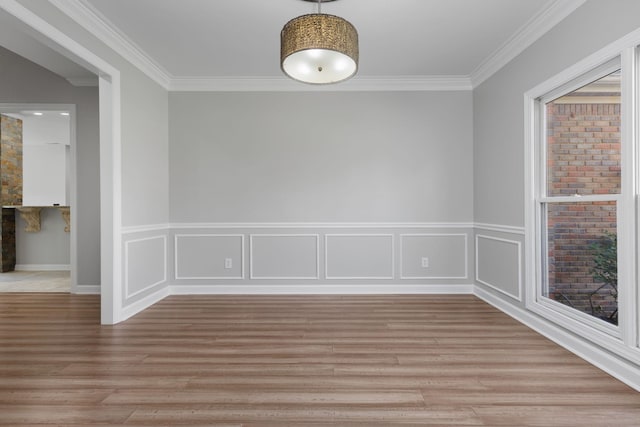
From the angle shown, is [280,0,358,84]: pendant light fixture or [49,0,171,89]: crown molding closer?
[280,0,358,84]: pendant light fixture

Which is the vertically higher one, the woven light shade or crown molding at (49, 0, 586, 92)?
crown molding at (49, 0, 586, 92)

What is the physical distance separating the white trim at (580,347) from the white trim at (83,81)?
17.4ft

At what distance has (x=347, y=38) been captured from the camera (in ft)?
7.37

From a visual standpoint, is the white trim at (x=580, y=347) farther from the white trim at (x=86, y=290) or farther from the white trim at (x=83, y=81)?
the white trim at (x=83, y=81)

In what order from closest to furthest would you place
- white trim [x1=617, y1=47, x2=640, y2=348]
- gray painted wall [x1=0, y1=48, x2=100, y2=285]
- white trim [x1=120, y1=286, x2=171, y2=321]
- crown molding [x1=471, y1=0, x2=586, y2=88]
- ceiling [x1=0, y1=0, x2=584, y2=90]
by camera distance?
white trim [x1=617, y1=47, x2=640, y2=348], crown molding [x1=471, y1=0, x2=586, y2=88], ceiling [x1=0, y1=0, x2=584, y2=90], white trim [x1=120, y1=286, x2=171, y2=321], gray painted wall [x1=0, y1=48, x2=100, y2=285]

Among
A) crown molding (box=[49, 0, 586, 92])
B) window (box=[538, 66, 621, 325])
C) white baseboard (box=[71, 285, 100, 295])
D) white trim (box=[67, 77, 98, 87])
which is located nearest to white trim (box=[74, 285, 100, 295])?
white baseboard (box=[71, 285, 100, 295])

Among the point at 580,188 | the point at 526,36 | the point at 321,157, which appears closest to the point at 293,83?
the point at 321,157

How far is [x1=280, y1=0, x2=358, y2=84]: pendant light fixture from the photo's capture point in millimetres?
2174

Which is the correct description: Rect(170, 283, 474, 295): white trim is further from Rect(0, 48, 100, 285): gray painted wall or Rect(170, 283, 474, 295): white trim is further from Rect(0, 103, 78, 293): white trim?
Rect(0, 103, 78, 293): white trim

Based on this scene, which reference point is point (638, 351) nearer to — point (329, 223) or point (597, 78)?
point (597, 78)

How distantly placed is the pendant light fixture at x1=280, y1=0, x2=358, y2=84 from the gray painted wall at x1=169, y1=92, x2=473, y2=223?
2.02 metres

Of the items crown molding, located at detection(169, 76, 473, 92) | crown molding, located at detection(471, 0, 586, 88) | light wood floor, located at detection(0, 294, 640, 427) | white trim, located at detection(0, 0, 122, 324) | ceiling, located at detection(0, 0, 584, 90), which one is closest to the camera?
light wood floor, located at detection(0, 294, 640, 427)

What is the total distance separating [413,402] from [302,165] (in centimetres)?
305

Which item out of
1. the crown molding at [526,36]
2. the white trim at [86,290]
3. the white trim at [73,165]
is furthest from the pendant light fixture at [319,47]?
the white trim at [86,290]
